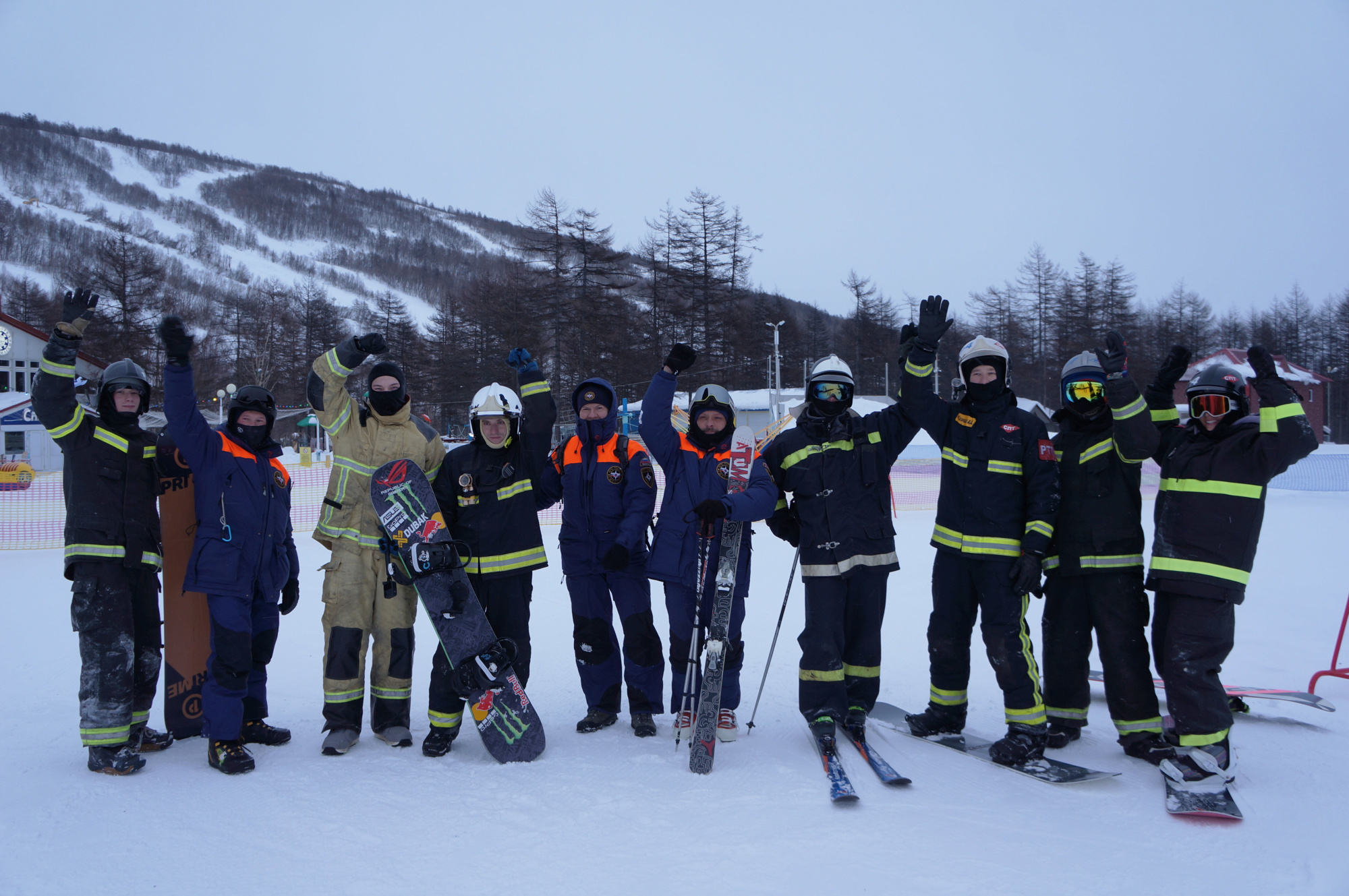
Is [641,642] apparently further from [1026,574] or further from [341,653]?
[1026,574]

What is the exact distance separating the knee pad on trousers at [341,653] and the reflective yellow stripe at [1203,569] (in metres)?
3.70

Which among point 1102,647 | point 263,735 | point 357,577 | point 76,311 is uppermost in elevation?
point 76,311

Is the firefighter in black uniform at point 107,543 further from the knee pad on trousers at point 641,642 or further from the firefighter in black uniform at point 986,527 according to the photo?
the firefighter in black uniform at point 986,527

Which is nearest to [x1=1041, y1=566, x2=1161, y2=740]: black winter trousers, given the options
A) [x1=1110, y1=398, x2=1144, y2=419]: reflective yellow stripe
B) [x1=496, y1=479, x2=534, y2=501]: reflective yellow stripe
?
[x1=1110, y1=398, x2=1144, y2=419]: reflective yellow stripe

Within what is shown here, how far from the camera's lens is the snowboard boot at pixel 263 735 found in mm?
3617

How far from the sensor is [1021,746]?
324cm

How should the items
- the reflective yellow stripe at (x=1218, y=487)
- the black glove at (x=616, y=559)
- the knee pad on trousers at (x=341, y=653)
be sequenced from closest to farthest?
the reflective yellow stripe at (x=1218, y=487)
the knee pad on trousers at (x=341, y=653)
the black glove at (x=616, y=559)

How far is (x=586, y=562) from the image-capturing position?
382 centimetres

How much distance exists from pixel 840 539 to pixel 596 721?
1575mm

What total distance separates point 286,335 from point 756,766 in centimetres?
4717

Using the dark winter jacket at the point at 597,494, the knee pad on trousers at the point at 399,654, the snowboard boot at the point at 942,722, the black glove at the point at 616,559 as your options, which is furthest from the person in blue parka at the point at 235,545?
the snowboard boot at the point at 942,722

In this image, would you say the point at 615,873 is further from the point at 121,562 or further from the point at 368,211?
the point at 368,211

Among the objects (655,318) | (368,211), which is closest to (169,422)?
(655,318)

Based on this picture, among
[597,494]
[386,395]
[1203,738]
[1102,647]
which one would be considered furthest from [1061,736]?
[386,395]
